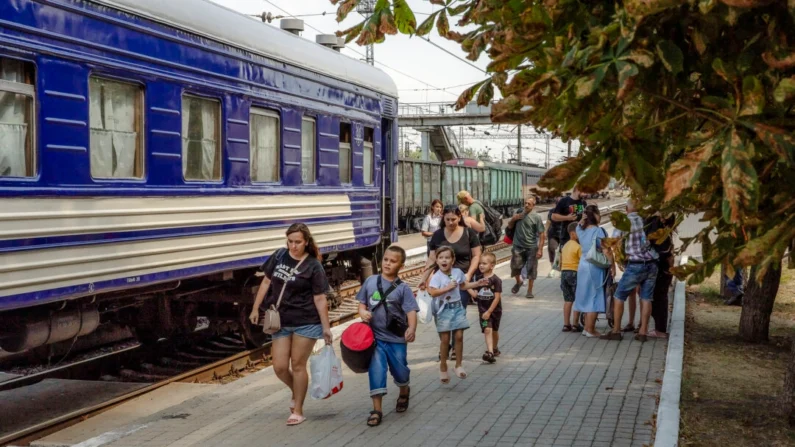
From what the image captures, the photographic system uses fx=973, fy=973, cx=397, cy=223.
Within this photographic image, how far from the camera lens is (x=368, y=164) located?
1438cm

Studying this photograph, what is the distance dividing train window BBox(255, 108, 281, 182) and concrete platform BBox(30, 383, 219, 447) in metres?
2.55

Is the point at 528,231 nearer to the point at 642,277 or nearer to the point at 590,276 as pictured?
the point at 590,276

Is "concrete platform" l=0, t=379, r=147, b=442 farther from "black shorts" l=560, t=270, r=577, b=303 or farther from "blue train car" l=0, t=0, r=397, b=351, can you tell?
"black shorts" l=560, t=270, r=577, b=303

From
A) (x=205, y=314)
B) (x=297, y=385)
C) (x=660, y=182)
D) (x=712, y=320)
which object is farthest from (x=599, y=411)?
(x=712, y=320)

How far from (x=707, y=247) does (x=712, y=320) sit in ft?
32.3

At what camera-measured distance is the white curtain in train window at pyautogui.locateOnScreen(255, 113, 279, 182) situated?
35.7 feet

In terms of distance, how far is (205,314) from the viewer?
11.7m

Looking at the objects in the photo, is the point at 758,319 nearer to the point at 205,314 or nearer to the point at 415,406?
the point at 415,406

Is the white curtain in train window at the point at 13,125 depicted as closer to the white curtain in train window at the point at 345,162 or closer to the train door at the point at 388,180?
the white curtain in train window at the point at 345,162

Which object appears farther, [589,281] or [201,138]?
[589,281]

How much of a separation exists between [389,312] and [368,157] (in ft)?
22.4

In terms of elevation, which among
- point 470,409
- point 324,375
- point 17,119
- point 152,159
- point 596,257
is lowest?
point 470,409

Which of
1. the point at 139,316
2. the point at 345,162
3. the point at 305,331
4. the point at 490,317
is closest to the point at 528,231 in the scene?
the point at 345,162

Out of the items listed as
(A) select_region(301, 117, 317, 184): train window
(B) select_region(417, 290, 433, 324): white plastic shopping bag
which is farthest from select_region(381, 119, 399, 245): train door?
(B) select_region(417, 290, 433, 324): white plastic shopping bag
